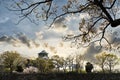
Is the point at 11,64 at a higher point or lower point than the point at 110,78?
higher

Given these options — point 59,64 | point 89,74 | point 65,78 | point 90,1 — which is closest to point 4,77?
point 65,78

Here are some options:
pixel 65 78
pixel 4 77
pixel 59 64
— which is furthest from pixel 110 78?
pixel 59 64

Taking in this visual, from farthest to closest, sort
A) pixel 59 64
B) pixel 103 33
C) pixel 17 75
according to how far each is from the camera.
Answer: pixel 59 64 → pixel 17 75 → pixel 103 33

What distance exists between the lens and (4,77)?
40.9 m

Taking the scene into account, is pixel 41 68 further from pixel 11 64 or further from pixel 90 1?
pixel 90 1

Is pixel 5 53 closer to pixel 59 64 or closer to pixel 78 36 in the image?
pixel 59 64

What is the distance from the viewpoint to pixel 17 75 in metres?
43.9

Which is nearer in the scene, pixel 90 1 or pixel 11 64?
pixel 90 1

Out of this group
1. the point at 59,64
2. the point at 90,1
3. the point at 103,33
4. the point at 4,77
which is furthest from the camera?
the point at 59,64

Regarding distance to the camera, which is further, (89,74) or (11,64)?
(11,64)

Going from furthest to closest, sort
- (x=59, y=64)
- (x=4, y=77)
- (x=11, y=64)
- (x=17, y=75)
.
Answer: (x=59, y=64) < (x=11, y=64) < (x=17, y=75) < (x=4, y=77)

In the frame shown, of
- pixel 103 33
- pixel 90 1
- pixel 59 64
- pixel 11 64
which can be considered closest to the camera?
pixel 90 1

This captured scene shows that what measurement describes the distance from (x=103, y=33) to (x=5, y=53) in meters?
86.0

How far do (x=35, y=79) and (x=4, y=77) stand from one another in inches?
178
